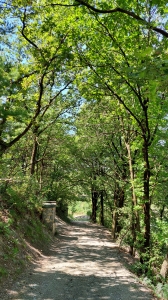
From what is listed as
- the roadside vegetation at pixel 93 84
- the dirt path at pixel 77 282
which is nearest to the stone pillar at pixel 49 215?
the roadside vegetation at pixel 93 84

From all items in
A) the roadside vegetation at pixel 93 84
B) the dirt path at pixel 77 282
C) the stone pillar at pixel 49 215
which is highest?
the roadside vegetation at pixel 93 84

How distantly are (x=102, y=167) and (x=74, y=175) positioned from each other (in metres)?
4.87

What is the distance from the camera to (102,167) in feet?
71.5

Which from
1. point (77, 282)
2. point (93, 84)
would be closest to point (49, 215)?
point (77, 282)

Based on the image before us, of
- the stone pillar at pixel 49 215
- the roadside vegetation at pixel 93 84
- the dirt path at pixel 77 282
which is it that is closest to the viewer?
the roadside vegetation at pixel 93 84

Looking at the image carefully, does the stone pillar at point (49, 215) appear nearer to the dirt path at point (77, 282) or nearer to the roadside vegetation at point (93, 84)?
the roadside vegetation at point (93, 84)

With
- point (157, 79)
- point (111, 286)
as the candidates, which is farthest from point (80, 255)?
point (157, 79)

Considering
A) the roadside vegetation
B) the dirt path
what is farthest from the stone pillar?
the dirt path

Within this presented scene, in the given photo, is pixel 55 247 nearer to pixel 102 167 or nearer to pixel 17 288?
pixel 17 288

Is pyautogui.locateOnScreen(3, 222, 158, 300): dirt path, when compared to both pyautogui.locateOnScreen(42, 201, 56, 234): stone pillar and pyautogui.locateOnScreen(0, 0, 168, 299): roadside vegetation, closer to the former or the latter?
pyautogui.locateOnScreen(0, 0, 168, 299): roadside vegetation

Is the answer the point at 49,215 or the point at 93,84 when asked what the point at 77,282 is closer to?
the point at 93,84

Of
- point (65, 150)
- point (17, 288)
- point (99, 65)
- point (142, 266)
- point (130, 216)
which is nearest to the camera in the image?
point (17, 288)

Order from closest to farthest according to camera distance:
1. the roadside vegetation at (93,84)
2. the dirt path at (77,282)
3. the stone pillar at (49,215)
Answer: the roadside vegetation at (93,84), the dirt path at (77,282), the stone pillar at (49,215)

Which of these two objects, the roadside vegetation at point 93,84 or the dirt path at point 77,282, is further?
the dirt path at point 77,282
